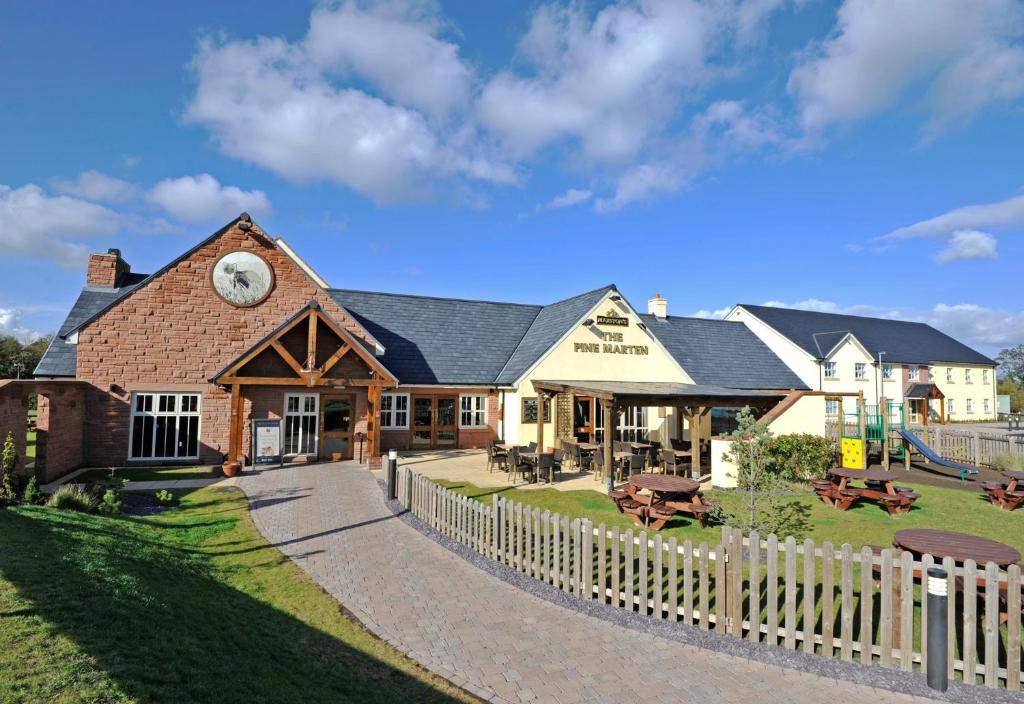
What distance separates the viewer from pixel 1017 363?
8925cm

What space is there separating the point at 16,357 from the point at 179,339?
54739mm

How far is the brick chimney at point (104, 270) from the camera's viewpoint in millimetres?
21562

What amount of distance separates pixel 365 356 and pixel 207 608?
12.9 meters

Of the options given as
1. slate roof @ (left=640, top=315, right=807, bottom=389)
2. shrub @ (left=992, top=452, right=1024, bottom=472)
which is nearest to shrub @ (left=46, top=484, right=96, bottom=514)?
slate roof @ (left=640, top=315, right=807, bottom=389)

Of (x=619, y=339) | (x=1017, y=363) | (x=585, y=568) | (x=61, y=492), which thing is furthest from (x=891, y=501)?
(x=1017, y=363)

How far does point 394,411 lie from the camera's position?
2217 cm

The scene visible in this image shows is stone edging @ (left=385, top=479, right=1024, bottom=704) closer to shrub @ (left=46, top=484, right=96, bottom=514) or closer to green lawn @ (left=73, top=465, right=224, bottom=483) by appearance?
shrub @ (left=46, top=484, right=96, bottom=514)

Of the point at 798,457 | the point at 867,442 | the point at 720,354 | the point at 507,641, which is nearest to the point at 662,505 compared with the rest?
the point at 507,641

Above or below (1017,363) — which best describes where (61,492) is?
below

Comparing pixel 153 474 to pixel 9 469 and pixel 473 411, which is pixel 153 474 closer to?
pixel 9 469

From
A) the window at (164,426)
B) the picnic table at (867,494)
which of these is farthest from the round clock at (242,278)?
the picnic table at (867,494)

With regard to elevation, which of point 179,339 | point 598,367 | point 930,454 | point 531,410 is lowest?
point 930,454

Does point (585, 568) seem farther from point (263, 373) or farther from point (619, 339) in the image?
point (619, 339)

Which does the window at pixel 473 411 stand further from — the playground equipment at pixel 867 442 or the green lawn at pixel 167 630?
the green lawn at pixel 167 630
